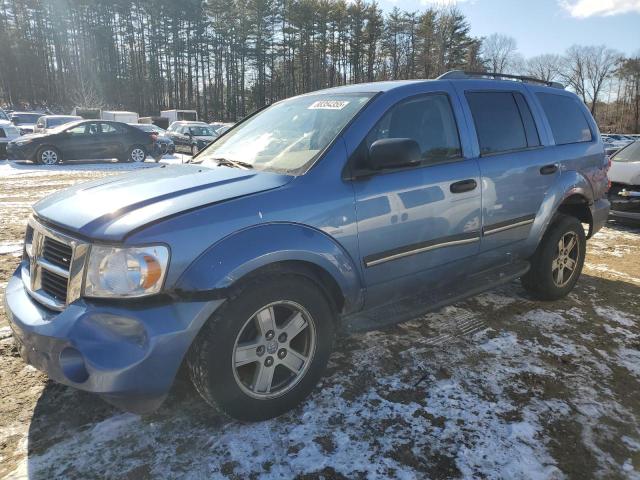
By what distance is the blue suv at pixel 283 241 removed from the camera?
2.09m

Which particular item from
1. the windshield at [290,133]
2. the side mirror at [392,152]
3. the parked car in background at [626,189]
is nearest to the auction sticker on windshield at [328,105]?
the windshield at [290,133]

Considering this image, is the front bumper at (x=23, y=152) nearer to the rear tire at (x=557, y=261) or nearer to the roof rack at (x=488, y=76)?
the roof rack at (x=488, y=76)

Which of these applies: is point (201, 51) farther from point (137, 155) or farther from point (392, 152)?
point (392, 152)

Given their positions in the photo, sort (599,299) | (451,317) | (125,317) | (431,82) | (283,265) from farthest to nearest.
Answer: (599,299), (451,317), (431,82), (283,265), (125,317)

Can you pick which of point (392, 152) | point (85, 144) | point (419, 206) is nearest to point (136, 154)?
point (85, 144)

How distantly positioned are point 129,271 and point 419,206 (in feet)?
5.83

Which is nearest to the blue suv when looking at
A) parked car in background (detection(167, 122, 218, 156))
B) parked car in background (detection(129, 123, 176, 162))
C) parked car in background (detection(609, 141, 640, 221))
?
parked car in background (detection(609, 141, 640, 221))

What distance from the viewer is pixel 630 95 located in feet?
222

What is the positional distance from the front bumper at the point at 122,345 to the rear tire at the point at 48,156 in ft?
52.0

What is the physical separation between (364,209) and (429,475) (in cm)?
142

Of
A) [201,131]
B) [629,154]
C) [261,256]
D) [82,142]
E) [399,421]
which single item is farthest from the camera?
[201,131]

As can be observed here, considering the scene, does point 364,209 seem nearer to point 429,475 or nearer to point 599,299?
point 429,475

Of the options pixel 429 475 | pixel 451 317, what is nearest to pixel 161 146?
pixel 451 317

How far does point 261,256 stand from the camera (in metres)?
2.27
